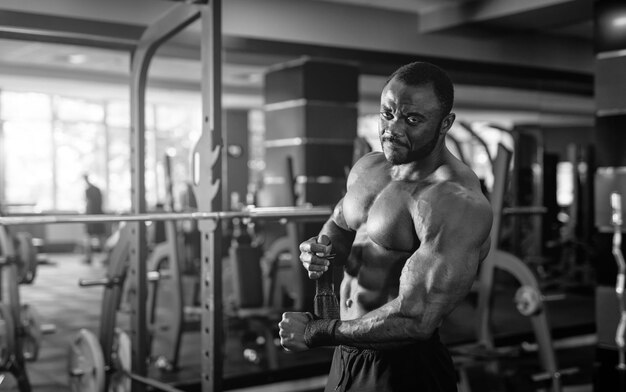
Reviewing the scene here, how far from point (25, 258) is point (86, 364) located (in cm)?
109

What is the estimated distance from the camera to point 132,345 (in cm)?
253

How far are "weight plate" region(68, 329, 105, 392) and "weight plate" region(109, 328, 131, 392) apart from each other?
0.40ft

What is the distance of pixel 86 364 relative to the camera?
251 centimetres

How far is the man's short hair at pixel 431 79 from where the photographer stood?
1.03 metres

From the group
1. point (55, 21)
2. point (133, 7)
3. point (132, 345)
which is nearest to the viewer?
point (132, 345)

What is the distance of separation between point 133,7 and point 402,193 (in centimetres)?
499

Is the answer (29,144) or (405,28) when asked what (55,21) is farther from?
(29,144)

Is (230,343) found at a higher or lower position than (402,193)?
lower

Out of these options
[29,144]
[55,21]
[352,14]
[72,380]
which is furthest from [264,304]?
[29,144]

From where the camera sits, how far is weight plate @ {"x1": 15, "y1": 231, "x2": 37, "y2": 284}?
3383 millimetres

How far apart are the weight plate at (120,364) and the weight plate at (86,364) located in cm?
12

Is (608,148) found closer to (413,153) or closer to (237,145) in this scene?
(413,153)

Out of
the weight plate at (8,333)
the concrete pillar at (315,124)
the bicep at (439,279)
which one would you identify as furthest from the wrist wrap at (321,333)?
the concrete pillar at (315,124)

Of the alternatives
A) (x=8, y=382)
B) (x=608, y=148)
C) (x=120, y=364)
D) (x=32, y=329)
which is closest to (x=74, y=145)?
(x=32, y=329)
